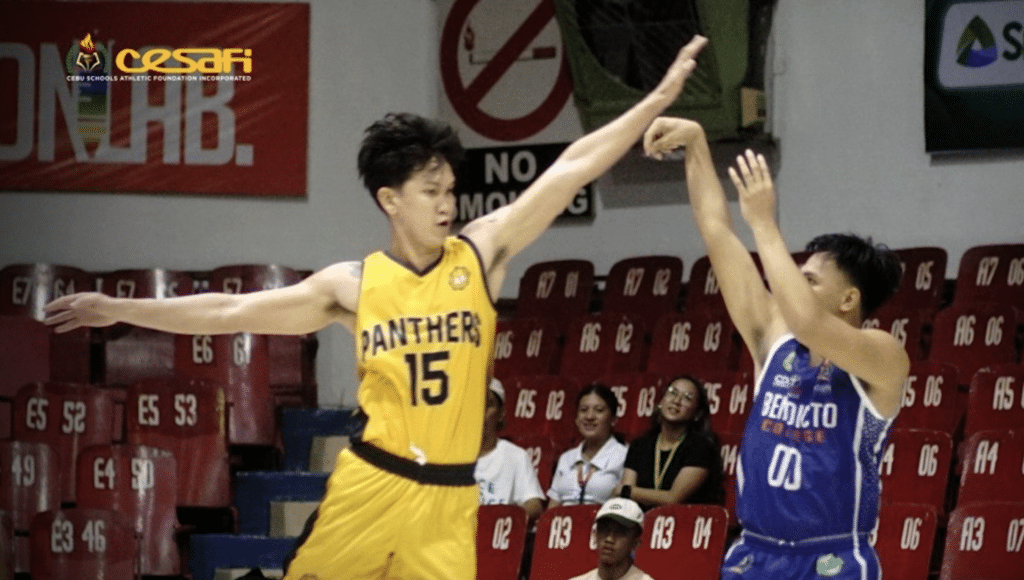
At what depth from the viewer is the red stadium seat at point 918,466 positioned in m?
8.02

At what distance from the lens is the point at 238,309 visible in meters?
4.81

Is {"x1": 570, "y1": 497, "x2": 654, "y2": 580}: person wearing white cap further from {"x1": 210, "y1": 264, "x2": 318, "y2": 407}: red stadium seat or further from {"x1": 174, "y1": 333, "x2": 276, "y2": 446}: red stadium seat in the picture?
{"x1": 210, "y1": 264, "x2": 318, "y2": 407}: red stadium seat

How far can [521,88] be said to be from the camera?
12.6 meters

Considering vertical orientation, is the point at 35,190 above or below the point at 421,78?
below

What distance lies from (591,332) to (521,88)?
2.90m

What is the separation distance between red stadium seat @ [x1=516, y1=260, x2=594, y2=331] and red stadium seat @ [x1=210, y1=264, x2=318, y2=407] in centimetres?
164

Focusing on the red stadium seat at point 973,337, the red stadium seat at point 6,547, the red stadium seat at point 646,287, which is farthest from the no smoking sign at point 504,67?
the red stadium seat at point 6,547

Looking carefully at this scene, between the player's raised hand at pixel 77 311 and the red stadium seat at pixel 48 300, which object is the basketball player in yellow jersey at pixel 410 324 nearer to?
the player's raised hand at pixel 77 311

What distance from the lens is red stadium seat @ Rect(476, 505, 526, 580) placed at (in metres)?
7.92

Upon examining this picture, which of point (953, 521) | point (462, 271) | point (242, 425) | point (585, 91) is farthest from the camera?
point (585, 91)

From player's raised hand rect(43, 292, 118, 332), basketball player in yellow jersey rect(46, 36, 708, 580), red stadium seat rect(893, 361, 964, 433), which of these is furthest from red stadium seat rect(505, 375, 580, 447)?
player's raised hand rect(43, 292, 118, 332)

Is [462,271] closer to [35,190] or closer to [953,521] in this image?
[953,521]

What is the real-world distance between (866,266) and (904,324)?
4422mm

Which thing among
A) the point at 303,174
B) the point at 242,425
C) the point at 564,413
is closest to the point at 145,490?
the point at 242,425
